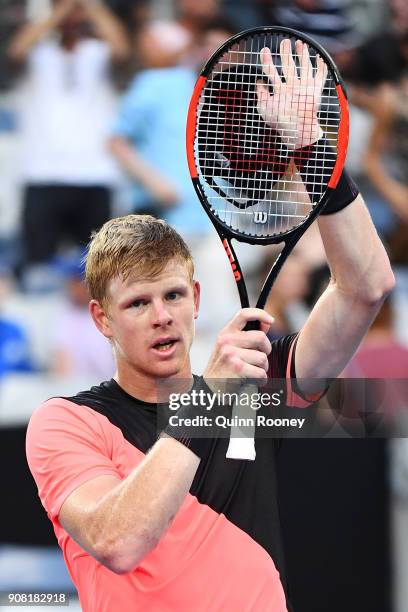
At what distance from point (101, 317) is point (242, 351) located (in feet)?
1.93

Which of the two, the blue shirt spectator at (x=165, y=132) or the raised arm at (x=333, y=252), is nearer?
the raised arm at (x=333, y=252)

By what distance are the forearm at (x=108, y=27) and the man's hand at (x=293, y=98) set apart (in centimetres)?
406

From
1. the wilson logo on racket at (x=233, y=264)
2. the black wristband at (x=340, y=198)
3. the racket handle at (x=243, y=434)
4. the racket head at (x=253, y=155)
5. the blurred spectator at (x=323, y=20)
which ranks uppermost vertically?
the blurred spectator at (x=323, y=20)

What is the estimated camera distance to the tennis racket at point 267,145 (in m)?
2.71

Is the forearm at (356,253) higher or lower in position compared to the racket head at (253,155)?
lower

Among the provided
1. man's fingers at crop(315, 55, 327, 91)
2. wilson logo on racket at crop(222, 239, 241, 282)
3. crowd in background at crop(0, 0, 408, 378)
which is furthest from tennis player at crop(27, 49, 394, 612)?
crowd in background at crop(0, 0, 408, 378)

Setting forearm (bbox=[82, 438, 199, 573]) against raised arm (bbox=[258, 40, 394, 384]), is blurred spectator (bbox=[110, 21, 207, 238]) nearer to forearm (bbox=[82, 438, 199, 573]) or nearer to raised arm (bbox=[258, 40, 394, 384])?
raised arm (bbox=[258, 40, 394, 384])

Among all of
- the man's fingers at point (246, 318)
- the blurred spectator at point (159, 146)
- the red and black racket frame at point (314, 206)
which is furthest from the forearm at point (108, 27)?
the man's fingers at point (246, 318)

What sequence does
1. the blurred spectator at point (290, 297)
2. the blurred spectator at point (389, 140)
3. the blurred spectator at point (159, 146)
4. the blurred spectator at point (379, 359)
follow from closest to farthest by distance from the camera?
1. the blurred spectator at point (379, 359)
2. the blurred spectator at point (290, 297)
3. the blurred spectator at point (159, 146)
4. the blurred spectator at point (389, 140)

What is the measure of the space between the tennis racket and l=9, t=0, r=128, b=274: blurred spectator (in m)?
3.44

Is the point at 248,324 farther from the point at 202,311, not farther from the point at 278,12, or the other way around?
the point at 278,12

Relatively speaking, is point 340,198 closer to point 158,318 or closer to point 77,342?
point 158,318

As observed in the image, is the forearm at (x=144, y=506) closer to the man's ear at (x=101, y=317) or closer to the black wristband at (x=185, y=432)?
the black wristband at (x=185, y=432)

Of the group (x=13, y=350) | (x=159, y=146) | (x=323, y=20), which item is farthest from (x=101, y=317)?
(x=323, y=20)
